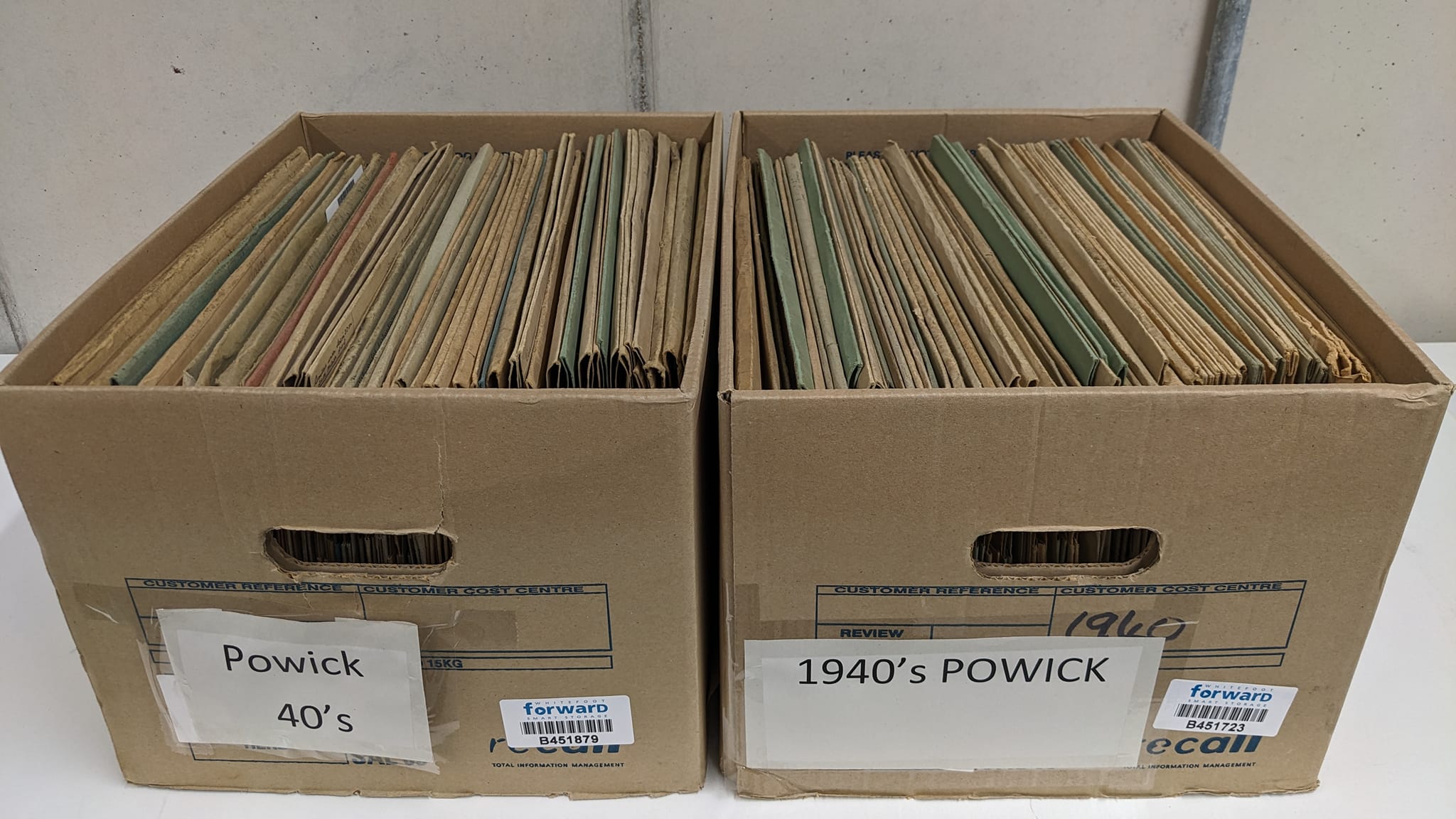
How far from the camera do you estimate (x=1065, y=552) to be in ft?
2.30

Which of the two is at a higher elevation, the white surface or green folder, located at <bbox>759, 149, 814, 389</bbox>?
green folder, located at <bbox>759, 149, 814, 389</bbox>

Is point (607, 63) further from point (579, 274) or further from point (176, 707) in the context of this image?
point (176, 707)

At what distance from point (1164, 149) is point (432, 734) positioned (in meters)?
0.92

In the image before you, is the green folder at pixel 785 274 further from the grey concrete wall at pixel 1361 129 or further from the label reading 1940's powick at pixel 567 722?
the grey concrete wall at pixel 1361 129

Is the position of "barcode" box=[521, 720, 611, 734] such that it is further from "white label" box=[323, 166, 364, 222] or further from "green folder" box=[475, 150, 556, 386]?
"white label" box=[323, 166, 364, 222]

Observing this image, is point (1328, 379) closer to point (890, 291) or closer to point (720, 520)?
point (890, 291)

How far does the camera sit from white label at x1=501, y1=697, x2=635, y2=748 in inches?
28.6

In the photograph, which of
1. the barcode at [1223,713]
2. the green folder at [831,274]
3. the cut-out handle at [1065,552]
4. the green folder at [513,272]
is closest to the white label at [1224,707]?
the barcode at [1223,713]

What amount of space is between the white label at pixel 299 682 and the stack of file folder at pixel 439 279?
0.58 feet

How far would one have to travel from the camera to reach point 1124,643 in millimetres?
703

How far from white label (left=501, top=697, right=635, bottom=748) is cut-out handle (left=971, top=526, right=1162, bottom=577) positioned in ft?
0.94

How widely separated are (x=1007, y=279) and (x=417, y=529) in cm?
49

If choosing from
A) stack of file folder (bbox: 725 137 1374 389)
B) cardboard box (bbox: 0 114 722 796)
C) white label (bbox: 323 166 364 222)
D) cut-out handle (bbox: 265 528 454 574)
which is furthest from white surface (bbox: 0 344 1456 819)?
white label (bbox: 323 166 364 222)

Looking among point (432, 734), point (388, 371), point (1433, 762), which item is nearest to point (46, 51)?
point (388, 371)
